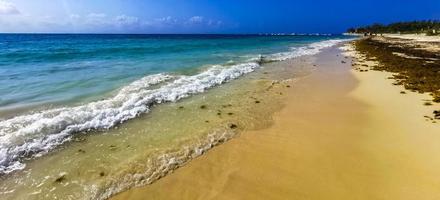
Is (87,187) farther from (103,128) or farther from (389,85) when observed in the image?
(389,85)

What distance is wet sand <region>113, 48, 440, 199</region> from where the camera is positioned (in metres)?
5.22

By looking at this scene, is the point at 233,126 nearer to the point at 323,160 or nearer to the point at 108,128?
the point at 323,160

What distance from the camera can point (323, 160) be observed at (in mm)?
6391

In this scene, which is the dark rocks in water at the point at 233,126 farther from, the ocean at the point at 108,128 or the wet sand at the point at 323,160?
the wet sand at the point at 323,160

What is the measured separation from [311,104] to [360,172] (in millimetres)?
5221

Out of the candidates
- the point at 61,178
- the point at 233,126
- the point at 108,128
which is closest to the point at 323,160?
the point at 233,126

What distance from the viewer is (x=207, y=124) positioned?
8.64 meters

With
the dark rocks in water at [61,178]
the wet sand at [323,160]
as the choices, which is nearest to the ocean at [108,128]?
the dark rocks in water at [61,178]

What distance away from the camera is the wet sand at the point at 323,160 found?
5223 mm

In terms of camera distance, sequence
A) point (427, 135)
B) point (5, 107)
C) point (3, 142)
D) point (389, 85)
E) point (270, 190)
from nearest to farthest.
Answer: point (270, 190) < point (3, 142) < point (427, 135) < point (5, 107) < point (389, 85)

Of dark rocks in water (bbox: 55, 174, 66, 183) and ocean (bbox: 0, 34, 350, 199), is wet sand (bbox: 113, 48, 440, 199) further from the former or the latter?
dark rocks in water (bbox: 55, 174, 66, 183)

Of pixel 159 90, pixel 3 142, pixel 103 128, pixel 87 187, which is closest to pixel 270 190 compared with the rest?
pixel 87 187

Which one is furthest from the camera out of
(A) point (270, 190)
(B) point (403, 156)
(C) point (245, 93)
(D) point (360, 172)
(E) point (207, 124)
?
(C) point (245, 93)

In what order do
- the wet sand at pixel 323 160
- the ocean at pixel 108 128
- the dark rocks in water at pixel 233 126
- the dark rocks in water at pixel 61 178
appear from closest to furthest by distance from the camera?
the wet sand at pixel 323 160
the dark rocks in water at pixel 61 178
the ocean at pixel 108 128
the dark rocks in water at pixel 233 126
